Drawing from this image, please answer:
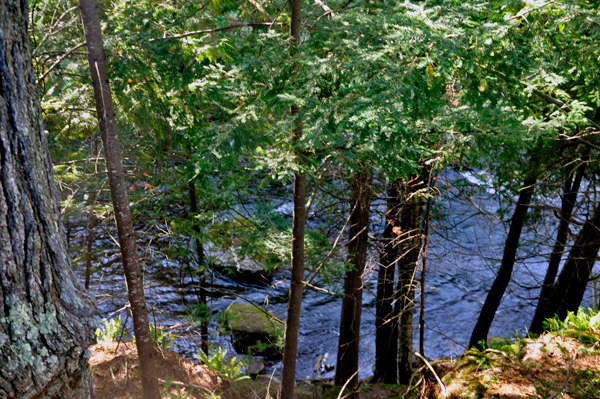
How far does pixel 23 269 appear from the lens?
1.64 meters

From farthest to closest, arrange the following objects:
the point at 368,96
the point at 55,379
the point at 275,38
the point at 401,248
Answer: the point at 401,248, the point at 275,38, the point at 368,96, the point at 55,379

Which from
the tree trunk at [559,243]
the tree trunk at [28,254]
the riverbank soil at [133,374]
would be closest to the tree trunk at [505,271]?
the tree trunk at [559,243]

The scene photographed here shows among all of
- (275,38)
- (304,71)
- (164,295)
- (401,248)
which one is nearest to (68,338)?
(304,71)

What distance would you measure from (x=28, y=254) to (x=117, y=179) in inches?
90.0

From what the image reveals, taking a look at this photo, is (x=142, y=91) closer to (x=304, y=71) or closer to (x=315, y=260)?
(x=304, y=71)

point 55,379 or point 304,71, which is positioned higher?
point 304,71

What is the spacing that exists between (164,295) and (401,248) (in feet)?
20.4

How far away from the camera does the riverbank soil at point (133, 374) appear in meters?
5.31

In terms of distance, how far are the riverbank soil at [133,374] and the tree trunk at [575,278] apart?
6.61 metres

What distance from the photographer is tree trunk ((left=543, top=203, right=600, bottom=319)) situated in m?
7.59

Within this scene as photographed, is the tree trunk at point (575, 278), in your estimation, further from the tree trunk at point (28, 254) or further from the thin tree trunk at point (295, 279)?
the tree trunk at point (28, 254)

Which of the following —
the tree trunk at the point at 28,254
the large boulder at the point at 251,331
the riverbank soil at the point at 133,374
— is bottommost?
the large boulder at the point at 251,331

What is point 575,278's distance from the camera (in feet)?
25.9

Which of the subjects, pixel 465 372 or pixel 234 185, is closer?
pixel 465 372
